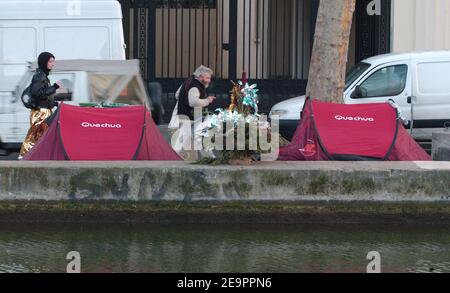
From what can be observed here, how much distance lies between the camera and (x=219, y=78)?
2078cm

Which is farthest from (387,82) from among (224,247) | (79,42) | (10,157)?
(224,247)

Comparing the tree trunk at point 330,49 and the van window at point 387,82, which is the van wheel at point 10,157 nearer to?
the tree trunk at point 330,49

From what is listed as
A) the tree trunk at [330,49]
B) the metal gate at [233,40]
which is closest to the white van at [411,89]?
the tree trunk at [330,49]

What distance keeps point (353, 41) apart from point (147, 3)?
4.73 meters

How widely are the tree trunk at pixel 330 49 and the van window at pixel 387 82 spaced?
176 centimetres

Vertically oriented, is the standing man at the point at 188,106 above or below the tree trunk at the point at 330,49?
below

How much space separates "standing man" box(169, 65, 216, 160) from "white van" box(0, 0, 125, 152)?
258 cm

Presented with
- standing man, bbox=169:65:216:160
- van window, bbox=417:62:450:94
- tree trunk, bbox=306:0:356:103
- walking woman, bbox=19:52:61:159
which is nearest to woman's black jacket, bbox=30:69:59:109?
walking woman, bbox=19:52:61:159

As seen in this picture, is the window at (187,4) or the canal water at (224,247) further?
the window at (187,4)

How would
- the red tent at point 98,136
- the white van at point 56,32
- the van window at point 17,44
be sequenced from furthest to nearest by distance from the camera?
the van window at point 17,44, the white van at point 56,32, the red tent at point 98,136

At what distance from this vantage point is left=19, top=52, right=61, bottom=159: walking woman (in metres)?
13.5

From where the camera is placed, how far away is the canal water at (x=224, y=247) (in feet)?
30.6

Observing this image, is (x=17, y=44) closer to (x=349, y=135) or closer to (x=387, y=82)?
(x=387, y=82)
